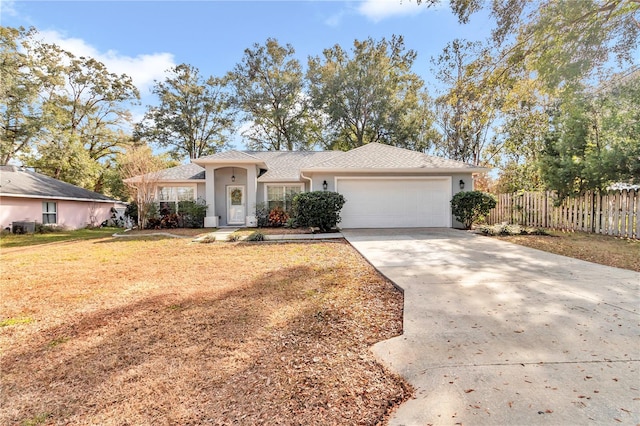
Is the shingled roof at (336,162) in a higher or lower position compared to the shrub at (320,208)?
higher

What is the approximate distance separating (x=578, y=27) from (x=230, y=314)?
35.7 feet

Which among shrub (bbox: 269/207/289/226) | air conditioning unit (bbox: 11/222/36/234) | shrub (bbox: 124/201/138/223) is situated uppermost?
shrub (bbox: 124/201/138/223)

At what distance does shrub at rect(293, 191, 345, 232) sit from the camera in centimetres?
1147

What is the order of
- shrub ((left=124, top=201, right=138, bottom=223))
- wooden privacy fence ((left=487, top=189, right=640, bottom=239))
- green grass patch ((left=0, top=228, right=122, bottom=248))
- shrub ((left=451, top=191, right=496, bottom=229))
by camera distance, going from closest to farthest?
1. wooden privacy fence ((left=487, top=189, right=640, bottom=239))
2. green grass patch ((left=0, top=228, right=122, bottom=248))
3. shrub ((left=451, top=191, right=496, bottom=229))
4. shrub ((left=124, top=201, right=138, bottom=223))

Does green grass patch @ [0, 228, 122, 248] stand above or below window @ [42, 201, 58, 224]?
below

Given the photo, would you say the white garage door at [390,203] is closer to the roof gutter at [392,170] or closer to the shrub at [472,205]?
the roof gutter at [392,170]

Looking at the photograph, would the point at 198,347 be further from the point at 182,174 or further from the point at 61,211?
the point at 61,211

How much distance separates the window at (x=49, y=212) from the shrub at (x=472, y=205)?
877 inches

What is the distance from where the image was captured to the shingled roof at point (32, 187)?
15016 millimetres

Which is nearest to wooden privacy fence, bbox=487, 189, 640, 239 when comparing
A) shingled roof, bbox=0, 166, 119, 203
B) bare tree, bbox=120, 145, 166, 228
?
bare tree, bbox=120, 145, 166, 228

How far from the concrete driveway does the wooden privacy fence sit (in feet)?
21.5

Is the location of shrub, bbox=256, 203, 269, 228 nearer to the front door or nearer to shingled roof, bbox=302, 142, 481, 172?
the front door

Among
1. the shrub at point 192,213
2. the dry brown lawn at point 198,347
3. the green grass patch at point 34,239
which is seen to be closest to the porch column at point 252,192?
the shrub at point 192,213

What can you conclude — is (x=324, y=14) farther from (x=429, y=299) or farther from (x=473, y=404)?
(x=473, y=404)
